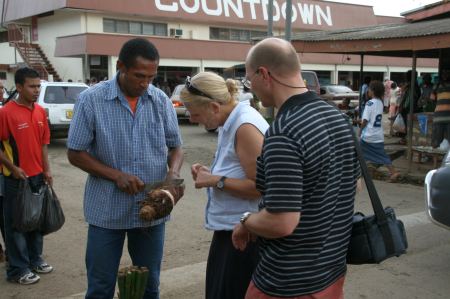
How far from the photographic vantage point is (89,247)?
2939 mm

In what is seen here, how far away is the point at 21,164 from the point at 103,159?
1.83m

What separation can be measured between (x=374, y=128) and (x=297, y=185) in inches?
288

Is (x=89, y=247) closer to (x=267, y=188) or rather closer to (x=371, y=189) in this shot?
(x=267, y=188)

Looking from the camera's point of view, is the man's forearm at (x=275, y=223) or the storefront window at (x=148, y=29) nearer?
the man's forearm at (x=275, y=223)

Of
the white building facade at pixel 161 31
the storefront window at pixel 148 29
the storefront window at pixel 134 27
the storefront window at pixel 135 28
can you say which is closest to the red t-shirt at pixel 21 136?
the white building facade at pixel 161 31

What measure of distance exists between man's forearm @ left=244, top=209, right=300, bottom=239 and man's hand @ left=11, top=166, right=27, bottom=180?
9.53 ft

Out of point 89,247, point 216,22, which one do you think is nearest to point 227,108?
point 89,247

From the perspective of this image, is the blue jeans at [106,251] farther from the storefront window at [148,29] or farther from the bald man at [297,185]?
the storefront window at [148,29]

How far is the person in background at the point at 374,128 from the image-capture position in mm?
8727

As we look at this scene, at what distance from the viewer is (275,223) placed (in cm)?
192

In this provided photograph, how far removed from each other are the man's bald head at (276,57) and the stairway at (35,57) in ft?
99.8

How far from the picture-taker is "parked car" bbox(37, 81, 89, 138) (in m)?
13.1

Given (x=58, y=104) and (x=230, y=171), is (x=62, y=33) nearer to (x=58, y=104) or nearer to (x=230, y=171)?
(x=58, y=104)

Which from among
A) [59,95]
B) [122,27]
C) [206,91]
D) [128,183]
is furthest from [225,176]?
[122,27]
